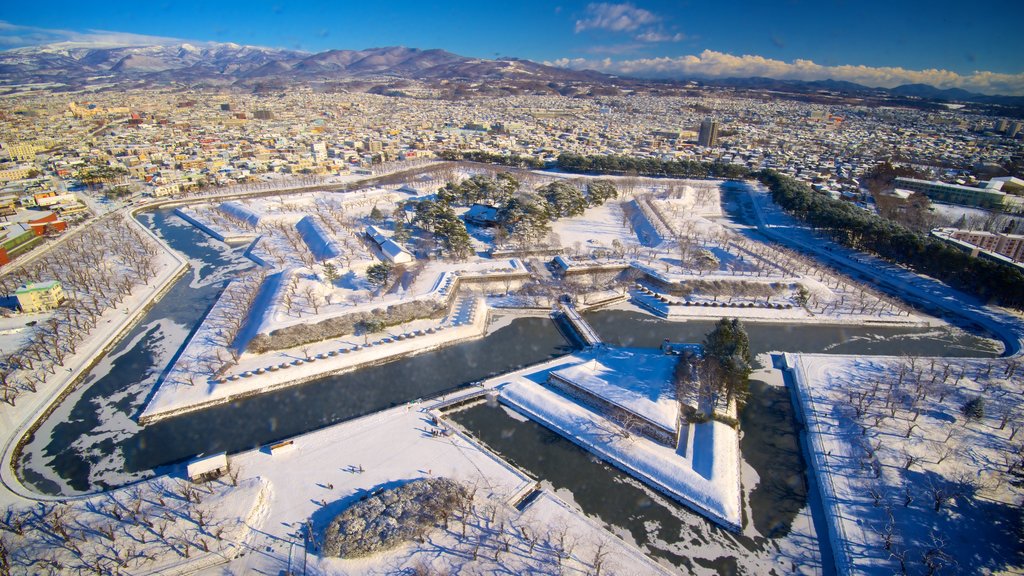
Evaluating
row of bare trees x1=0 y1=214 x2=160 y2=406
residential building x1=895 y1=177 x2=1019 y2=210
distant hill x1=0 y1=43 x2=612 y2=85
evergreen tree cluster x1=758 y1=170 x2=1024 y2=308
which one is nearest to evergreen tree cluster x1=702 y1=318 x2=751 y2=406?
evergreen tree cluster x1=758 y1=170 x2=1024 y2=308

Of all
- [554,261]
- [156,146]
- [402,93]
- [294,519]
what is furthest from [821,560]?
[402,93]

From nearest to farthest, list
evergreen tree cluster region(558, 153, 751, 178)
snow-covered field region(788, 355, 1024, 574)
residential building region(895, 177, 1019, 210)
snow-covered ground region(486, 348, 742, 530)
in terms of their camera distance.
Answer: snow-covered field region(788, 355, 1024, 574)
snow-covered ground region(486, 348, 742, 530)
residential building region(895, 177, 1019, 210)
evergreen tree cluster region(558, 153, 751, 178)

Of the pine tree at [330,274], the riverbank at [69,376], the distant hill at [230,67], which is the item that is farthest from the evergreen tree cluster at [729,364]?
the distant hill at [230,67]

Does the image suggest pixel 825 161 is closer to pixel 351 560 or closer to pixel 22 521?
pixel 351 560

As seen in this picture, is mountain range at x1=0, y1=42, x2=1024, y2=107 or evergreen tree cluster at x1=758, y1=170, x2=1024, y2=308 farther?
mountain range at x1=0, y1=42, x2=1024, y2=107

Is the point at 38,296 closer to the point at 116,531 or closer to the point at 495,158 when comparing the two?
the point at 116,531

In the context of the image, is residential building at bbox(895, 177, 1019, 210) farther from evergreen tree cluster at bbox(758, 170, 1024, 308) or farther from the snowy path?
the snowy path

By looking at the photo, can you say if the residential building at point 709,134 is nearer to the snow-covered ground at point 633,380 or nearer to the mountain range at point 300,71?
the snow-covered ground at point 633,380
